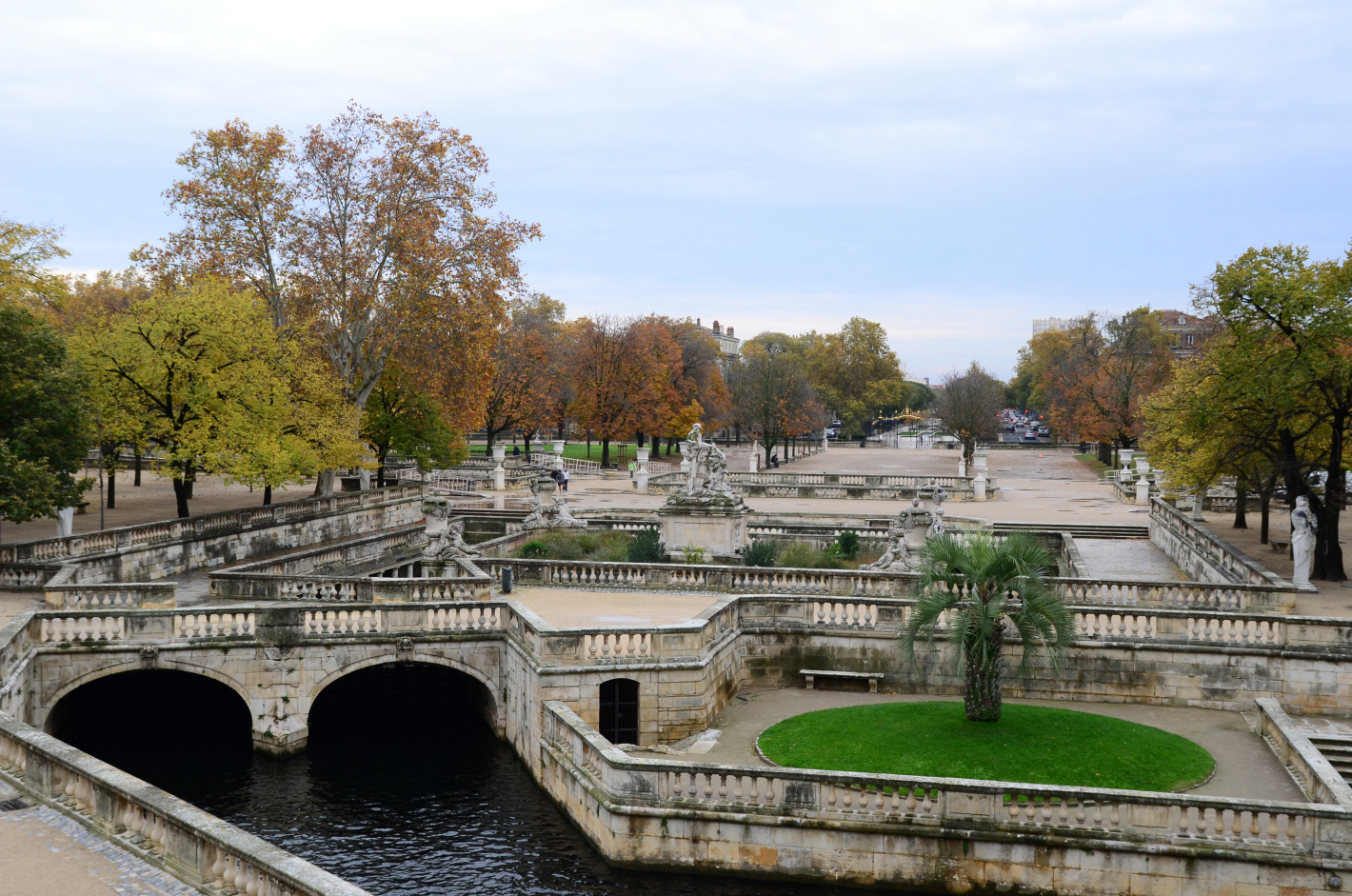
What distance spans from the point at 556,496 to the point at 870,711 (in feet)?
62.0

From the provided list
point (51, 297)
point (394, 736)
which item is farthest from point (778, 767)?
point (51, 297)

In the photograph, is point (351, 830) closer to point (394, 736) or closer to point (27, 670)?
point (394, 736)

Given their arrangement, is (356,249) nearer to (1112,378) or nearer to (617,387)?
(617,387)

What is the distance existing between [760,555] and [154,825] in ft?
66.3

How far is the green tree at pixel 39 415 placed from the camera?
24.8 m

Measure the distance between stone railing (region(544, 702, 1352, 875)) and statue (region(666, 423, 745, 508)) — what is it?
1334cm

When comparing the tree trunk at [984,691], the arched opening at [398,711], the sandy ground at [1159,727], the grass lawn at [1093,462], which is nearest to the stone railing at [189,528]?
the arched opening at [398,711]

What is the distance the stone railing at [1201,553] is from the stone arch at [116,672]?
66.7 ft

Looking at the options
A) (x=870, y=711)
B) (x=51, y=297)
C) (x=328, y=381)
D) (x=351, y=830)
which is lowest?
(x=351, y=830)

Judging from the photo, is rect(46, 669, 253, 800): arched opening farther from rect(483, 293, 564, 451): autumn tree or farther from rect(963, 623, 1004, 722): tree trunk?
rect(483, 293, 564, 451): autumn tree

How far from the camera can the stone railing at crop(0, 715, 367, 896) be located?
29.0 feet

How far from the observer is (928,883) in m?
14.3

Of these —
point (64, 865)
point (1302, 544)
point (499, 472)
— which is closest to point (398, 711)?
point (64, 865)

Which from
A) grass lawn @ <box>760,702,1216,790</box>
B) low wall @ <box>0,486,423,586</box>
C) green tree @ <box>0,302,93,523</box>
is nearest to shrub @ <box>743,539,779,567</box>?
grass lawn @ <box>760,702,1216,790</box>
